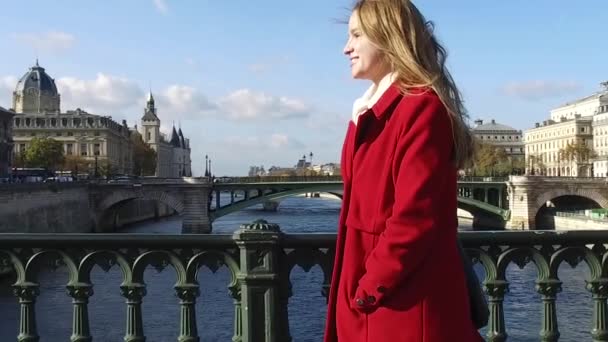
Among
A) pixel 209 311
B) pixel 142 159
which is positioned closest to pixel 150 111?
pixel 142 159

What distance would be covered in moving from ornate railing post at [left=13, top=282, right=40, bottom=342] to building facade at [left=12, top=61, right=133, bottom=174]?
10416 cm

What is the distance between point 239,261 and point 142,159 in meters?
137

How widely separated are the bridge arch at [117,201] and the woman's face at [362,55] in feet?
204

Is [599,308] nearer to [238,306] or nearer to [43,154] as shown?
[238,306]

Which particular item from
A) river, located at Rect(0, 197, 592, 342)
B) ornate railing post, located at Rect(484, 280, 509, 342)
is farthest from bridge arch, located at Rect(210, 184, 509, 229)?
ornate railing post, located at Rect(484, 280, 509, 342)

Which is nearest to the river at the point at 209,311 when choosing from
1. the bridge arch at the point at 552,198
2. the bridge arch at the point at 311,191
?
the bridge arch at the point at 311,191

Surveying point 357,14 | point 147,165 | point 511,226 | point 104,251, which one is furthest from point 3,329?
point 147,165

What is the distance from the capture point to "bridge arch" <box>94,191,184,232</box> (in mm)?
63594

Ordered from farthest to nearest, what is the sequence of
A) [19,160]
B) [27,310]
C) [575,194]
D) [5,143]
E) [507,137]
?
[507,137] < [19,160] < [5,143] < [575,194] < [27,310]

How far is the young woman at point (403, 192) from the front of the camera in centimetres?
296

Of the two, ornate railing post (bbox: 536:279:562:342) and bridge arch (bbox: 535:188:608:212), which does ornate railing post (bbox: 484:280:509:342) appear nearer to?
ornate railing post (bbox: 536:279:562:342)

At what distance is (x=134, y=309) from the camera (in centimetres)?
494

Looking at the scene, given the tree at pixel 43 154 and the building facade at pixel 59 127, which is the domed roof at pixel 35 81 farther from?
the tree at pixel 43 154

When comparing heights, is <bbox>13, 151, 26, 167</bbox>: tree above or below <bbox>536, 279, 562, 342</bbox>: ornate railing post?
above
